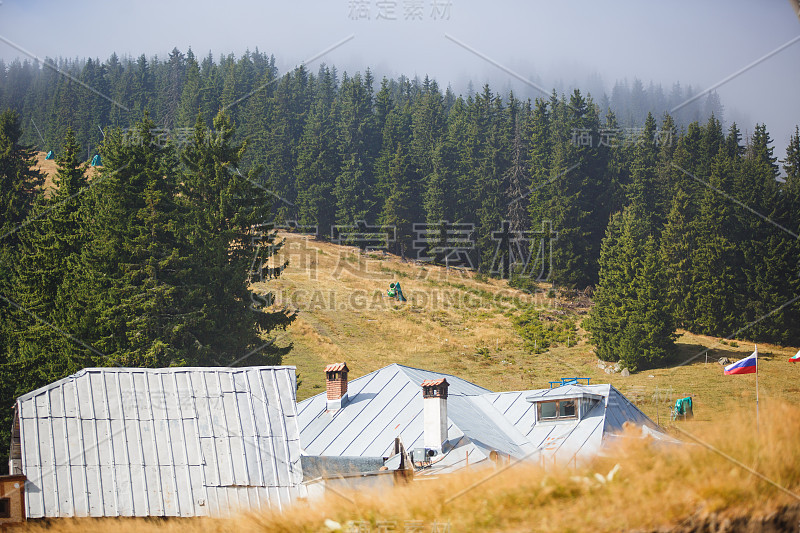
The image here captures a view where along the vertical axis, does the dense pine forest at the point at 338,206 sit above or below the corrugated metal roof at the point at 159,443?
above

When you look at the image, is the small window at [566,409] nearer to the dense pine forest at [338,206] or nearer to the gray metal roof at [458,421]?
the gray metal roof at [458,421]

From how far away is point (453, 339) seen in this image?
187 ft

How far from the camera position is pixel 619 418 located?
2616cm

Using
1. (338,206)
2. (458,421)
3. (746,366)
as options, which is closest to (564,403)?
(458,421)

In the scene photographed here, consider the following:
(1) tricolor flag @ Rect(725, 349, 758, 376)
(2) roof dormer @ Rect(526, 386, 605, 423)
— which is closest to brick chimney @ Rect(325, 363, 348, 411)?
(2) roof dormer @ Rect(526, 386, 605, 423)

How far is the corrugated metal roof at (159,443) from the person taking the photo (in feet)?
52.2

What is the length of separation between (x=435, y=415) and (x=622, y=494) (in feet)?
45.7

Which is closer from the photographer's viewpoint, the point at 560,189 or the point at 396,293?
the point at 396,293

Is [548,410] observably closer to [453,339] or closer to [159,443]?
[159,443]

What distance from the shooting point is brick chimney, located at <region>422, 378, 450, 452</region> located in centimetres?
2306

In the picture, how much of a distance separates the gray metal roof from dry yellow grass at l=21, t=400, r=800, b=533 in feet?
39.1

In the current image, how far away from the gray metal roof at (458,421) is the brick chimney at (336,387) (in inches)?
9.2

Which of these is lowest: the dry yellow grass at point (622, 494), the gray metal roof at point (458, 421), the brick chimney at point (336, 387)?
the gray metal roof at point (458, 421)

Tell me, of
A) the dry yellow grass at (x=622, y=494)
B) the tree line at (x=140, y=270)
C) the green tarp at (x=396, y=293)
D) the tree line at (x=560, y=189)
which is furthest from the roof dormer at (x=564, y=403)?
the green tarp at (x=396, y=293)
